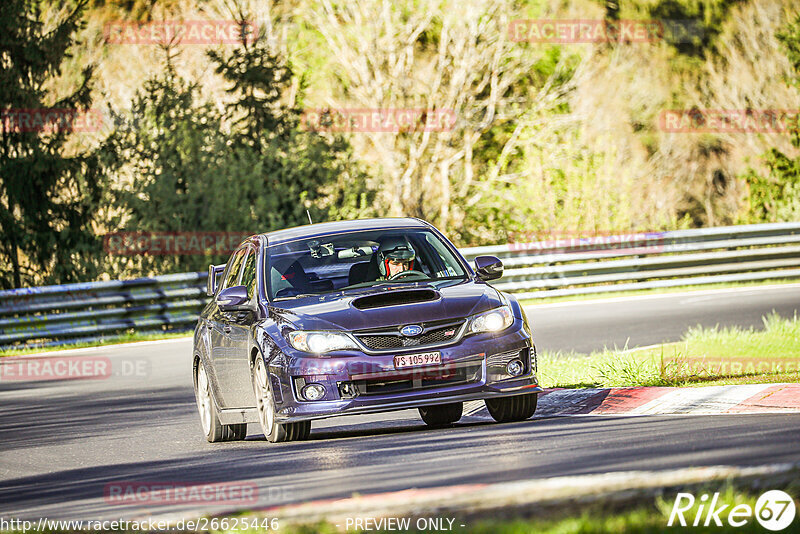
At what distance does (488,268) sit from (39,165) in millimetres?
20292

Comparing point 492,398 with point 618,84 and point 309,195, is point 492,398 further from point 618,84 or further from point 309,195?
point 618,84

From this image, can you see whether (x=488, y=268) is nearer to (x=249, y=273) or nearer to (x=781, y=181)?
(x=249, y=273)

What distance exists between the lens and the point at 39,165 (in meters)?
29.7

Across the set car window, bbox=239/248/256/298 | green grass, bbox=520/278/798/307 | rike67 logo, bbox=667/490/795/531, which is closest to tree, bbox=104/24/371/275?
green grass, bbox=520/278/798/307

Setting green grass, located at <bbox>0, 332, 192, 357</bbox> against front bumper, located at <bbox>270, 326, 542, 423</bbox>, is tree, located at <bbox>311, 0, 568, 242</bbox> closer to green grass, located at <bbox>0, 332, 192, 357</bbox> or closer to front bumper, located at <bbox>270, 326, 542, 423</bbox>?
green grass, located at <bbox>0, 332, 192, 357</bbox>

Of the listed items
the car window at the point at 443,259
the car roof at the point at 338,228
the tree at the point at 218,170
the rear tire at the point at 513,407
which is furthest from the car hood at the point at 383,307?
the tree at the point at 218,170

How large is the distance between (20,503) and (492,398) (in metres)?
3.65

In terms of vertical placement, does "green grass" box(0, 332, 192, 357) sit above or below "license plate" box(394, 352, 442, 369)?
below

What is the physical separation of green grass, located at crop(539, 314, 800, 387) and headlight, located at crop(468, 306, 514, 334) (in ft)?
8.45

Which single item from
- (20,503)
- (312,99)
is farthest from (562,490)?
(312,99)

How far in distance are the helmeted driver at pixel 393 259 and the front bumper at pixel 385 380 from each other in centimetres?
129

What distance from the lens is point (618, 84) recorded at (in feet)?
166

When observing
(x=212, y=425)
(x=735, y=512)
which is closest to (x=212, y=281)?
(x=212, y=425)

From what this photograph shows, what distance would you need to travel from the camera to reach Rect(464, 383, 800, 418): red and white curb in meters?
10.4
